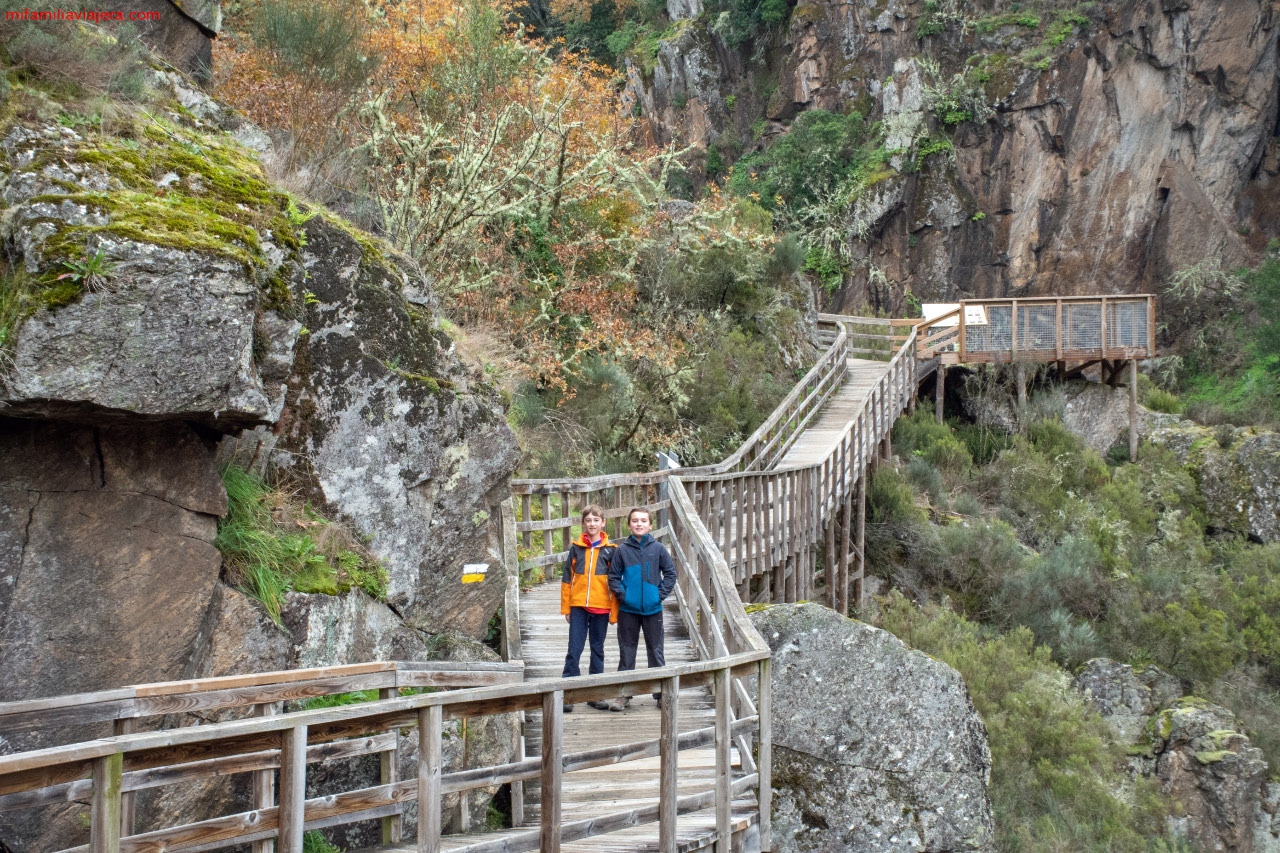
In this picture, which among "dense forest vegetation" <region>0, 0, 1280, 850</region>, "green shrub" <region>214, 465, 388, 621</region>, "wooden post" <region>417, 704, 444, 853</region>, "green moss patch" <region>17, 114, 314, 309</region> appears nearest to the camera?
"wooden post" <region>417, 704, 444, 853</region>

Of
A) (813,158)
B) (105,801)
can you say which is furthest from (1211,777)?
(813,158)

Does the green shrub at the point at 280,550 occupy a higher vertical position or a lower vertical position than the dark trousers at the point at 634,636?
higher

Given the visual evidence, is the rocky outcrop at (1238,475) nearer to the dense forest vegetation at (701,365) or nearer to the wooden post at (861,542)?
the dense forest vegetation at (701,365)

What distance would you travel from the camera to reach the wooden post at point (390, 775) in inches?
198

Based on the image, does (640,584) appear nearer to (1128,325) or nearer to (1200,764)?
(1200,764)

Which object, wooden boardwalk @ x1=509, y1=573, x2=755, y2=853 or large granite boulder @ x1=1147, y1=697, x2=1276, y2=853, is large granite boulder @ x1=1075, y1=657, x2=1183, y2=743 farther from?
wooden boardwalk @ x1=509, y1=573, x2=755, y2=853

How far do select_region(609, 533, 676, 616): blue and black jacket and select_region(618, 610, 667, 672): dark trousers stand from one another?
82mm

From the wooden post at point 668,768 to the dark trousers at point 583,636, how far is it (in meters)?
1.75

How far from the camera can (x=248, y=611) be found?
609cm

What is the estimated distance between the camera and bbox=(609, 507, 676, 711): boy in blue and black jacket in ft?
22.7

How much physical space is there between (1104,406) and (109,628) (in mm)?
23839

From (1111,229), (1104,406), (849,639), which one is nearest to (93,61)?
(849,639)

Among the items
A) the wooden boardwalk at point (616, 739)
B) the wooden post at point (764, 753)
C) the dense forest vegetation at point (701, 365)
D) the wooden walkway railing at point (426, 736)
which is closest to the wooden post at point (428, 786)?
the wooden walkway railing at point (426, 736)

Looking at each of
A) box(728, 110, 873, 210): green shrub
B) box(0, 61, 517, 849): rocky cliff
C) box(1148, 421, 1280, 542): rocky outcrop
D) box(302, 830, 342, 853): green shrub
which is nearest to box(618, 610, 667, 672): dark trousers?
box(0, 61, 517, 849): rocky cliff
